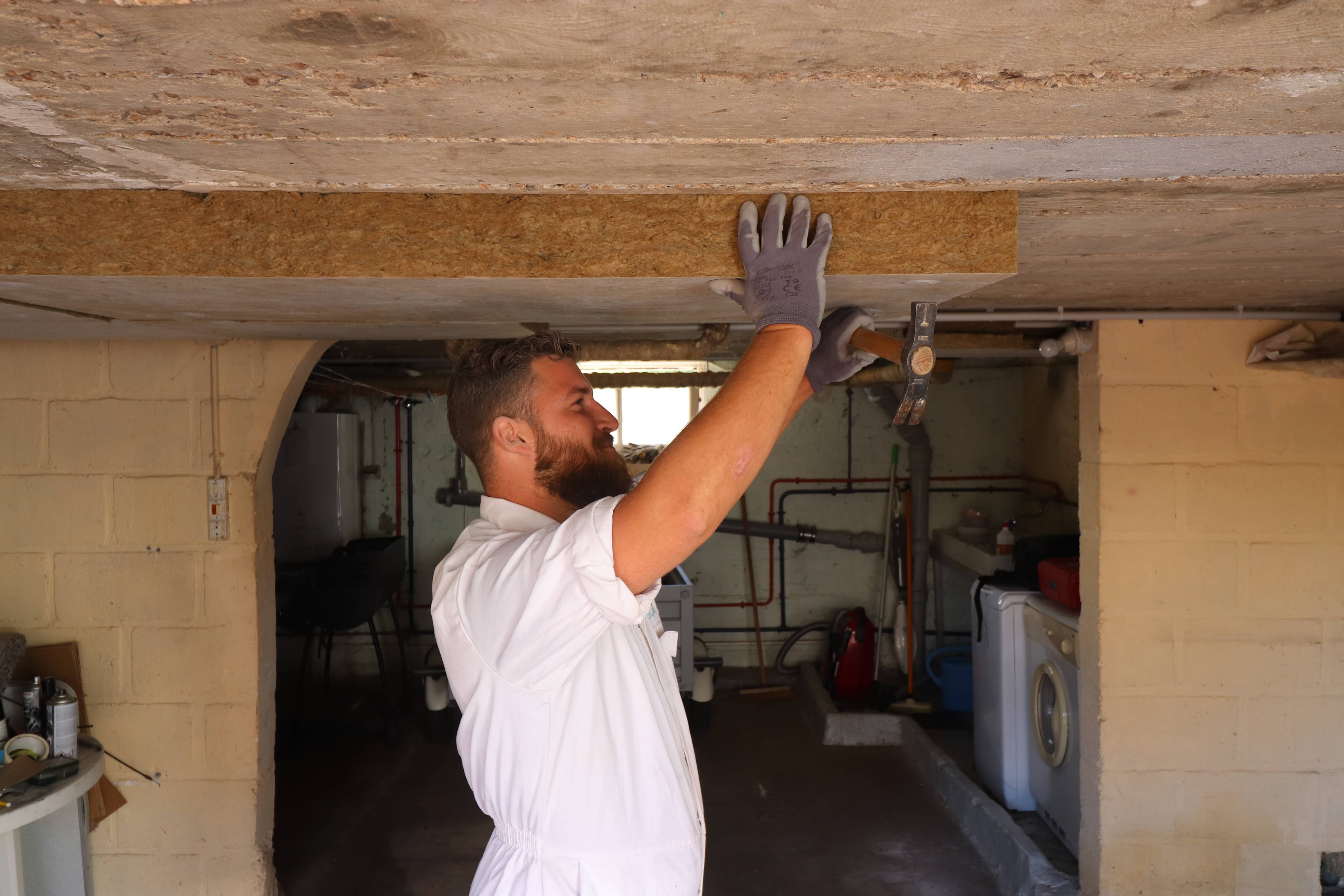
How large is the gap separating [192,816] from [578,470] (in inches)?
74.6

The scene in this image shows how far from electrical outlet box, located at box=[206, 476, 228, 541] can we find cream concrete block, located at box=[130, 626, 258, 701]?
0.28 meters

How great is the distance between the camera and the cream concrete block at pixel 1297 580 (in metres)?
2.58

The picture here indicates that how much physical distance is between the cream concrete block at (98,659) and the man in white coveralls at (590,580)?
1563mm

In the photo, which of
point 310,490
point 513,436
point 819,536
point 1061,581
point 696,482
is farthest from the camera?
point 819,536

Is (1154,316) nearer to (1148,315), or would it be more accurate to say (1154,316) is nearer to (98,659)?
(1148,315)

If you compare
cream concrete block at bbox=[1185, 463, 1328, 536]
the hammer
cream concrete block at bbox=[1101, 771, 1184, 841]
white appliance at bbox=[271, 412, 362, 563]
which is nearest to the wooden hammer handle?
the hammer

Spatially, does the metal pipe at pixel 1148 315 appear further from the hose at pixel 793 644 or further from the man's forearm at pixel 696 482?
the hose at pixel 793 644

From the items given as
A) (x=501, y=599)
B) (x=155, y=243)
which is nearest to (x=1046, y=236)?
(x=501, y=599)

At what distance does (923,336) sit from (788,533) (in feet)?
13.9

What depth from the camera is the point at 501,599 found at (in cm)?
126

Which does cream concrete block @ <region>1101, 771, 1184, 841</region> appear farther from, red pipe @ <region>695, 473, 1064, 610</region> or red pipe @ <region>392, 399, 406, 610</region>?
red pipe @ <region>392, 399, 406, 610</region>

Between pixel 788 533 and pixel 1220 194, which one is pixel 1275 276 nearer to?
pixel 1220 194

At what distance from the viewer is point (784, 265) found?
1231 mm

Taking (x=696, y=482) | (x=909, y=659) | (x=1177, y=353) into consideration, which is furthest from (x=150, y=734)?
(x=909, y=659)
